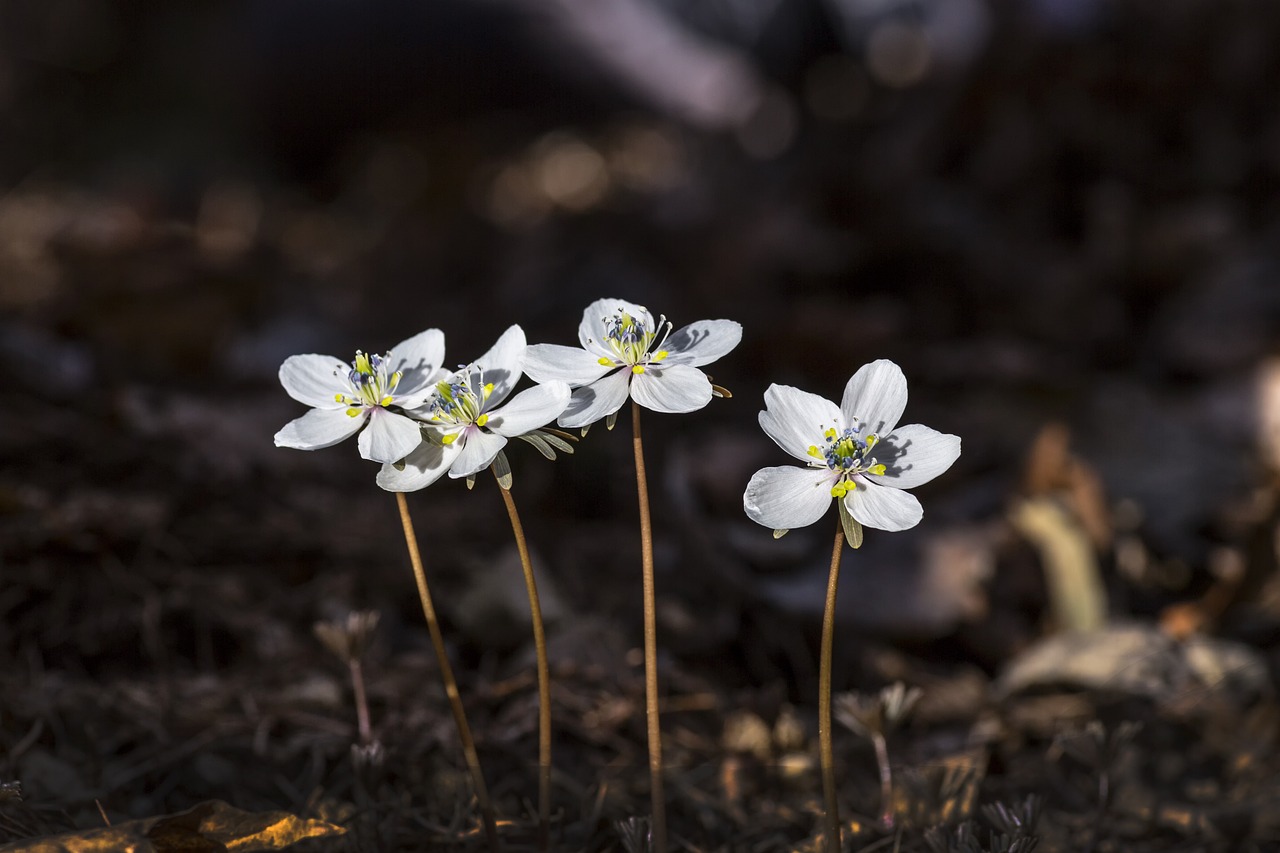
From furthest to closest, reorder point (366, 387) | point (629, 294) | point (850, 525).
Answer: point (629, 294) < point (366, 387) < point (850, 525)

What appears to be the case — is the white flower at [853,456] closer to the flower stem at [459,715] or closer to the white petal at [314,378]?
the flower stem at [459,715]

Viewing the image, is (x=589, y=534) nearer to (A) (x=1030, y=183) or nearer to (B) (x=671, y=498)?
(B) (x=671, y=498)

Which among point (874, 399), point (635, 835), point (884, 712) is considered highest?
point (874, 399)

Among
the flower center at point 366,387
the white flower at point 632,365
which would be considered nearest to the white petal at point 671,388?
the white flower at point 632,365

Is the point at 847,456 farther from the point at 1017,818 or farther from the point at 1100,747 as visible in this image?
the point at 1100,747

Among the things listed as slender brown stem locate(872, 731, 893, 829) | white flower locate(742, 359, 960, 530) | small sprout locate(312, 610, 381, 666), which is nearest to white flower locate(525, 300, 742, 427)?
white flower locate(742, 359, 960, 530)

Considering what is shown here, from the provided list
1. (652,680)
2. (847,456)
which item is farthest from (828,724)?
(847,456)

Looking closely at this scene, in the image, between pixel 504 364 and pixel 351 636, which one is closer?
pixel 504 364
